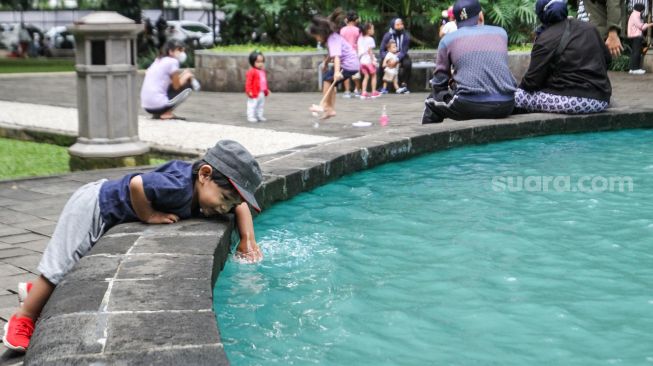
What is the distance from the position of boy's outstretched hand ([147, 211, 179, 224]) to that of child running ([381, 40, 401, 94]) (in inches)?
524

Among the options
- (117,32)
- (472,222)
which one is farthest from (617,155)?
(117,32)

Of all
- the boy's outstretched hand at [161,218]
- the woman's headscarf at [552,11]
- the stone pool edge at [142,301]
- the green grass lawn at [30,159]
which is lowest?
the green grass lawn at [30,159]

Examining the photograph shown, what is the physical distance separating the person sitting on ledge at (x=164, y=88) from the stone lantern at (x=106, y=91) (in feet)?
14.0

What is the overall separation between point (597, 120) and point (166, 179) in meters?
6.99

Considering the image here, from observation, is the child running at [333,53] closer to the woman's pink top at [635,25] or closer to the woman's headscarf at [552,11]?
the woman's headscarf at [552,11]

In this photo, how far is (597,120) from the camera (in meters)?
10.3

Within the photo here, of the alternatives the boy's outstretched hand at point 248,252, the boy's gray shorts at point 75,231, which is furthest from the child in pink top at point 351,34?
the boy's gray shorts at point 75,231

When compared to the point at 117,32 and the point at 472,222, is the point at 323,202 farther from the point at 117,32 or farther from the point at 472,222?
the point at 117,32

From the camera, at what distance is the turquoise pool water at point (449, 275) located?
3.93 meters

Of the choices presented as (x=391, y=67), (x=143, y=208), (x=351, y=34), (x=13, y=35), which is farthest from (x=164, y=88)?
(x=13, y=35)

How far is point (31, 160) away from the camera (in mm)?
9234

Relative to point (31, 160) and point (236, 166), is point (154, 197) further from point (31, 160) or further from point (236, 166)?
point (31, 160)

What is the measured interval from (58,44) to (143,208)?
38031mm

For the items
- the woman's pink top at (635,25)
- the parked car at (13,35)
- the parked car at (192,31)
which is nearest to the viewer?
the woman's pink top at (635,25)
